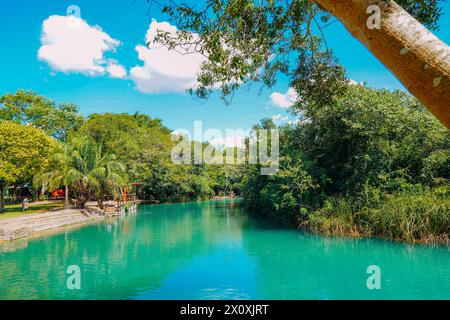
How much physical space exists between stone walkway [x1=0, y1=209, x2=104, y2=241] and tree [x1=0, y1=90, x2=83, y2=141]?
12.4m

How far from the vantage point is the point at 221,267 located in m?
9.17

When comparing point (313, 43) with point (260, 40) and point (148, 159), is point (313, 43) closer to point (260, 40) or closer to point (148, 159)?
point (260, 40)

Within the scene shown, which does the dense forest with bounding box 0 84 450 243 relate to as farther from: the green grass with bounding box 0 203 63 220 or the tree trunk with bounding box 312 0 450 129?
the tree trunk with bounding box 312 0 450 129

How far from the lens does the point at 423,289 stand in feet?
23.8

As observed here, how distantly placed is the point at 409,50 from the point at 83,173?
21.5 m

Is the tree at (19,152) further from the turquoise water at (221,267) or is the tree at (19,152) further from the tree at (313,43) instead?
the tree at (313,43)

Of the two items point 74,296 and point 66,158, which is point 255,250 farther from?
point 66,158

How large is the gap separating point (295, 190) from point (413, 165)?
4707 mm

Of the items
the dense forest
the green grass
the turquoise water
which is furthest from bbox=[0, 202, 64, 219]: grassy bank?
the turquoise water

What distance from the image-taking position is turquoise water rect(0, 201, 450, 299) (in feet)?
23.5

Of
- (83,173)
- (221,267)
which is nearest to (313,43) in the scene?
(221,267)

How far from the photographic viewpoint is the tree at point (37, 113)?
88.5 ft
